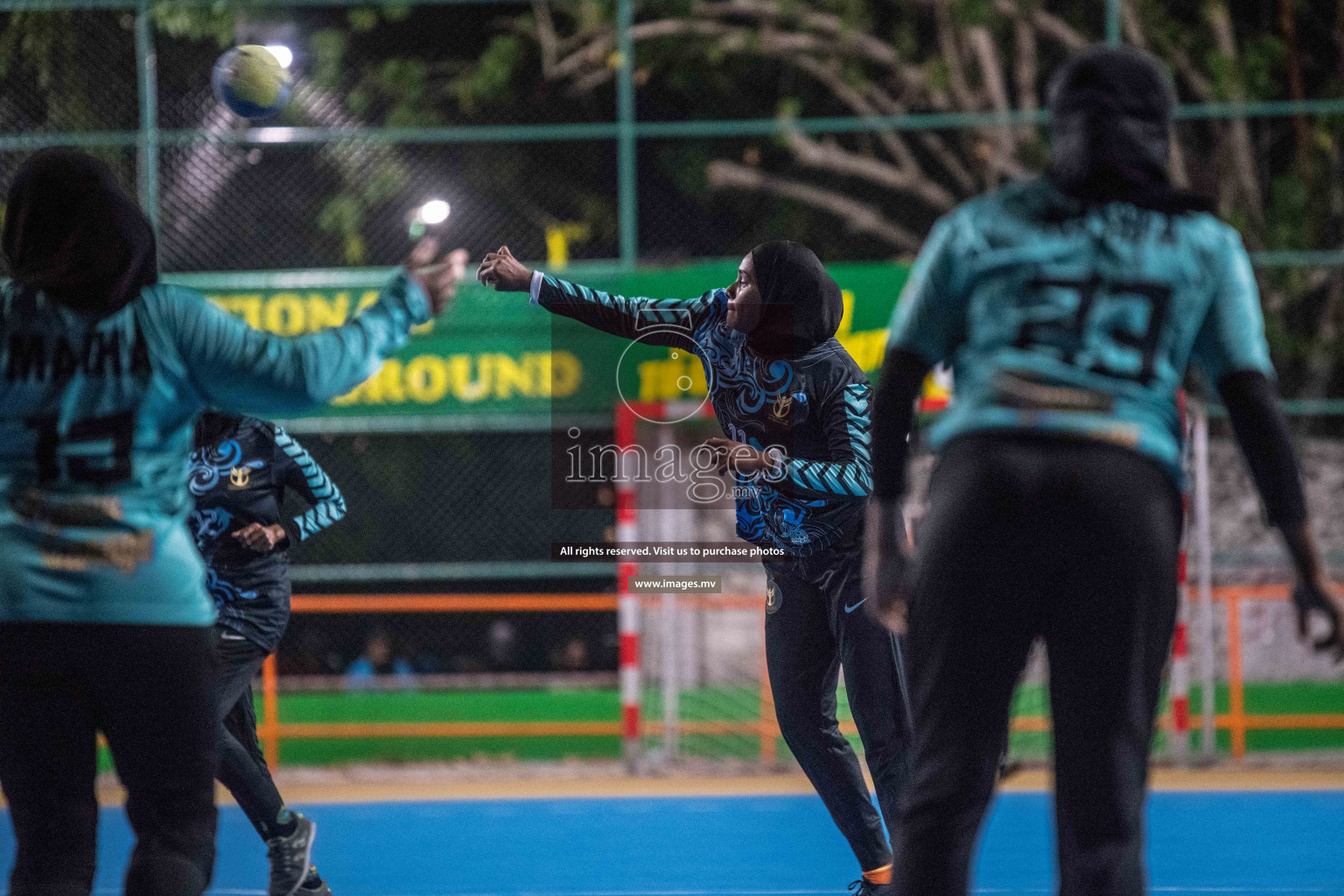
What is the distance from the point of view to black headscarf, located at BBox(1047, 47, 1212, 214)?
2.67m

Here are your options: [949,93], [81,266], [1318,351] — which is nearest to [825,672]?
[81,266]

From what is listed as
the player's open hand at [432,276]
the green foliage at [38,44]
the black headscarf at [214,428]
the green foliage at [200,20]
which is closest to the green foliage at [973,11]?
the green foliage at [200,20]

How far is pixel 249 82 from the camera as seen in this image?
5.46m

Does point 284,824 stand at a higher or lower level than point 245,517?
lower

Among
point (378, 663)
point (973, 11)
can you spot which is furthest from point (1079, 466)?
point (973, 11)

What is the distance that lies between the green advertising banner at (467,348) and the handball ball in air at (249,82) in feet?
15.6

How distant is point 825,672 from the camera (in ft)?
Result: 14.8

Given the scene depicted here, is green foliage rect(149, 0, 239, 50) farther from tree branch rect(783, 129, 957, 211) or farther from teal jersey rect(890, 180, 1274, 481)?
teal jersey rect(890, 180, 1274, 481)

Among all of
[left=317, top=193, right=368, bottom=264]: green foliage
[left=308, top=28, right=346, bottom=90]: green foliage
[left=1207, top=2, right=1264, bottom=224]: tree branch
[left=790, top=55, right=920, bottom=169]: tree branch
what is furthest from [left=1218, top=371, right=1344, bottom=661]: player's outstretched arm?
[left=308, top=28, right=346, bottom=90]: green foliage

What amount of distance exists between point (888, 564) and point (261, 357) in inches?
49.6

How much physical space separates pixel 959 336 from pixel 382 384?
322 inches

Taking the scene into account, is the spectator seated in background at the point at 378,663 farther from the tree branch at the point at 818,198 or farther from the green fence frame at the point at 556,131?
the tree branch at the point at 818,198

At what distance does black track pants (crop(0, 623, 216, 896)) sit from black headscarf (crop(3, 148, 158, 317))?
63cm

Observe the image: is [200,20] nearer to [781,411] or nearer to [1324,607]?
[781,411]
